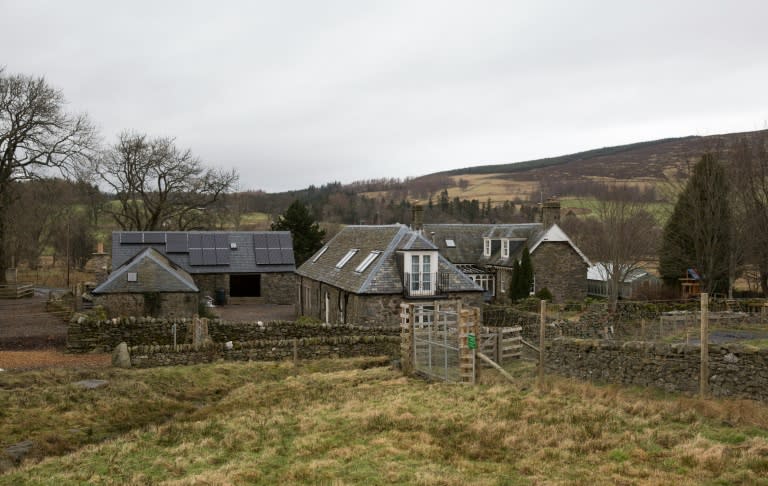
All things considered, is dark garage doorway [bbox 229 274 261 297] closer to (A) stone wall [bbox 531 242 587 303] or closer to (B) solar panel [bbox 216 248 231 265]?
(B) solar panel [bbox 216 248 231 265]

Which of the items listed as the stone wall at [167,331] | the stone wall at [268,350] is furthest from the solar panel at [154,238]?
the stone wall at [268,350]

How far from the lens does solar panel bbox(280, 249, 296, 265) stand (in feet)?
144

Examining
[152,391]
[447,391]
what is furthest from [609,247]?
[152,391]

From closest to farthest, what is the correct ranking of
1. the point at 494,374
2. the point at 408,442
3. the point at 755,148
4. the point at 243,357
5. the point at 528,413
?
1. the point at 408,442
2. the point at 528,413
3. the point at 494,374
4. the point at 243,357
5. the point at 755,148

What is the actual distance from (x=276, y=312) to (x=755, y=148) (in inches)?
1260

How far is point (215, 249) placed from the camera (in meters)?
43.2

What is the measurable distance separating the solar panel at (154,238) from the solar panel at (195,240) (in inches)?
75.3

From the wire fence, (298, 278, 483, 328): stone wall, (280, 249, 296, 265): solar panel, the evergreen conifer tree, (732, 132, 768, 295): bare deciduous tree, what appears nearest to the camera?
the wire fence

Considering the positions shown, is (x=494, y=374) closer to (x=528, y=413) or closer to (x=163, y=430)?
(x=528, y=413)

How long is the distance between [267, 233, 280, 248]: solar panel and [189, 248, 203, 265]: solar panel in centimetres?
502

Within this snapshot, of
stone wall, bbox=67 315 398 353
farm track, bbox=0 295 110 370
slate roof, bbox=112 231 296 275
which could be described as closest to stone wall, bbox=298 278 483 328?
stone wall, bbox=67 315 398 353

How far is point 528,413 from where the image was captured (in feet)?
36.7

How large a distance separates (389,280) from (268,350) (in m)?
7.18

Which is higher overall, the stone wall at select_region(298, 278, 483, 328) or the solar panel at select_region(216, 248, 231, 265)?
the solar panel at select_region(216, 248, 231, 265)
